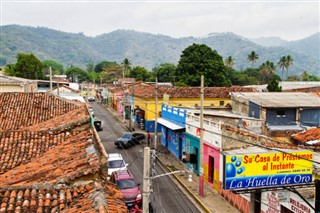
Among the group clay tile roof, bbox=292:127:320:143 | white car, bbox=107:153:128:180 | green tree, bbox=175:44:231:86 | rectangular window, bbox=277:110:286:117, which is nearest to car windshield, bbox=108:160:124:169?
white car, bbox=107:153:128:180


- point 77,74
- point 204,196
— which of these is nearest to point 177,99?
point 204,196

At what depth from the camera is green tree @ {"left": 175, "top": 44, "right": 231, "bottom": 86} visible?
183 ft

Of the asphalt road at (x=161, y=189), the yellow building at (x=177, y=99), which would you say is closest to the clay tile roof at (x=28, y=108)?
the asphalt road at (x=161, y=189)

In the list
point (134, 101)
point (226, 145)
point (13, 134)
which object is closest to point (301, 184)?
point (226, 145)

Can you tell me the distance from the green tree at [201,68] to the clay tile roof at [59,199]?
158 ft

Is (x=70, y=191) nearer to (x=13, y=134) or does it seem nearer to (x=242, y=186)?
(x=13, y=134)

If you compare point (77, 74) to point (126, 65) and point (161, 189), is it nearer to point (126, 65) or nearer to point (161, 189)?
point (126, 65)

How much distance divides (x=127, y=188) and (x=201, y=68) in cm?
3963

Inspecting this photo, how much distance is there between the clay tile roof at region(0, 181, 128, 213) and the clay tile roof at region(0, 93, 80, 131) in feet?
29.5

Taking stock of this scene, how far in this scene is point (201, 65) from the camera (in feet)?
183

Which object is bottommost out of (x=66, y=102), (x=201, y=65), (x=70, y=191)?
(x=70, y=191)

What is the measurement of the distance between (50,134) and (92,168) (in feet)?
16.5

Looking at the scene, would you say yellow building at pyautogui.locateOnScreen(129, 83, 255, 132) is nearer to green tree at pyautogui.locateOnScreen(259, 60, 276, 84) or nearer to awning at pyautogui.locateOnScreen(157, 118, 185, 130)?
awning at pyautogui.locateOnScreen(157, 118, 185, 130)

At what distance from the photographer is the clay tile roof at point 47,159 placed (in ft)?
29.0
